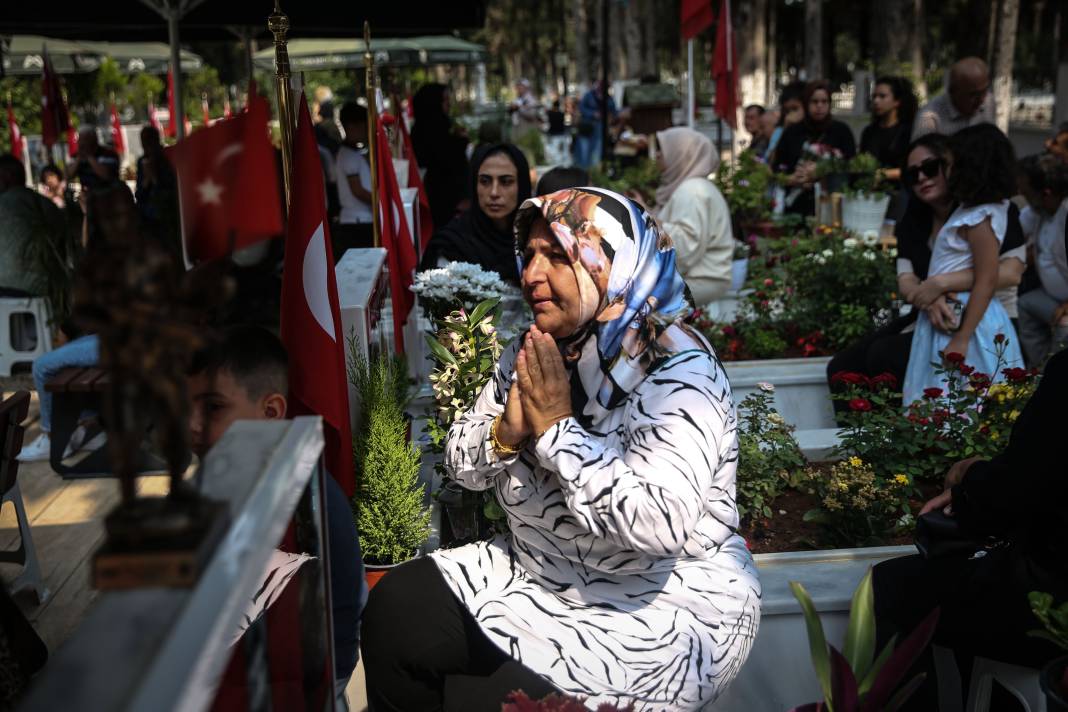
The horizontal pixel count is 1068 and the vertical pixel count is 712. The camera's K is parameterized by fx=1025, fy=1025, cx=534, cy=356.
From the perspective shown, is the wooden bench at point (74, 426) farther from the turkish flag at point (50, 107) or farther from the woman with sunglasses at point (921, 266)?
the turkish flag at point (50, 107)

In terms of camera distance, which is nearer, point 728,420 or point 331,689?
point 331,689

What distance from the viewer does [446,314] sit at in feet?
12.7

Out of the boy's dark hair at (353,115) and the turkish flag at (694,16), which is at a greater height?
the turkish flag at (694,16)

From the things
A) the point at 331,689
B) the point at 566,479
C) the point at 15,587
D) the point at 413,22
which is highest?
the point at 413,22

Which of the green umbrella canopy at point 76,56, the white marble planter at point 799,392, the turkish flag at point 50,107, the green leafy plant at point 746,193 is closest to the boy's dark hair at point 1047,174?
the white marble planter at point 799,392

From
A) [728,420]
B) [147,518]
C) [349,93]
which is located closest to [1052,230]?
[728,420]

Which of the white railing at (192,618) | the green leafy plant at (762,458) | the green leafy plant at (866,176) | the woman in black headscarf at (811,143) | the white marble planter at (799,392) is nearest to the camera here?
the white railing at (192,618)

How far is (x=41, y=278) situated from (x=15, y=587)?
333 cm

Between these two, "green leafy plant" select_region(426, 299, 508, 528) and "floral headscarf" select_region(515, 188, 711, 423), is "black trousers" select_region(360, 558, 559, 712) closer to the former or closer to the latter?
"floral headscarf" select_region(515, 188, 711, 423)

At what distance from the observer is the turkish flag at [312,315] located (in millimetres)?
3113

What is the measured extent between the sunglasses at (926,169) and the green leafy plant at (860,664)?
3.33 metres

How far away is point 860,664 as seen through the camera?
201 centimetres

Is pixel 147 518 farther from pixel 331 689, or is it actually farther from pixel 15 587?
pixel 15 587

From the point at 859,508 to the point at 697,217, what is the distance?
10.6 ft
